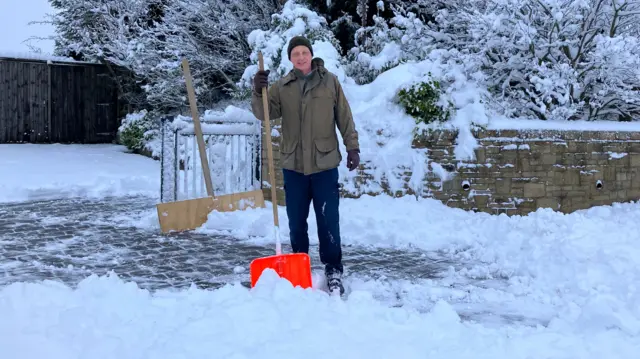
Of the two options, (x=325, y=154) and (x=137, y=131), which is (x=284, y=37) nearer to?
(x=325, y=154)

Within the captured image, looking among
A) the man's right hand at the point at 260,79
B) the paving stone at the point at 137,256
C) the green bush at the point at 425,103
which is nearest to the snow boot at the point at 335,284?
the paving stone at the point at 137,256

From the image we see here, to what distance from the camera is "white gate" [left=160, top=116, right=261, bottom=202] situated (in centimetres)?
597

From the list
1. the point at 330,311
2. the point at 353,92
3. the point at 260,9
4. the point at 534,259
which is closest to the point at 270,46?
the point at 353,92

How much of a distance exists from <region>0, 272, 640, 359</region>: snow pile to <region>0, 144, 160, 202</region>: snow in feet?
18.4

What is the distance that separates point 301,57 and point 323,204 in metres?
0.98

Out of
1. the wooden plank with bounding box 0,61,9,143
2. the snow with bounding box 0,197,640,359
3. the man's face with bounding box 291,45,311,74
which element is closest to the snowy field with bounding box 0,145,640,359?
the snow with bounding box 0,197,640,359

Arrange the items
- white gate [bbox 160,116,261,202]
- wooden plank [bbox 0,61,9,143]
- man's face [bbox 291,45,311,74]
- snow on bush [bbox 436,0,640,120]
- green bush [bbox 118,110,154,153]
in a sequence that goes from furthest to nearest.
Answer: wooden plank [bbox 0,61,9,143]
green bush [bbox 118,110,154,153]
snow on bush [bbox 436,0,640,120]
white gate [bbox 160,116,261,202]
man's face [bbox 291,45,311,74]

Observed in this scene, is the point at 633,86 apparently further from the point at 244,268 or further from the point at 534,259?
the point at 244,268

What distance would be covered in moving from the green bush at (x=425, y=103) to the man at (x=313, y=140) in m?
2.77

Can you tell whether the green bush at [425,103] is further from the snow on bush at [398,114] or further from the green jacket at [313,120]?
the green jacket at [313,120]

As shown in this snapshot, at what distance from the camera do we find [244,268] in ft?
14.1

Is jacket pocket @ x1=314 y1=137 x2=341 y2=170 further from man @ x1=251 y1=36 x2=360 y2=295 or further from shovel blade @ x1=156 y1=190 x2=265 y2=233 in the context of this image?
shovel blade @ x1=156 y1=190 x2=265 y2=233

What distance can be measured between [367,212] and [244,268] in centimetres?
202

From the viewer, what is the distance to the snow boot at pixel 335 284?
3626 millimetres
